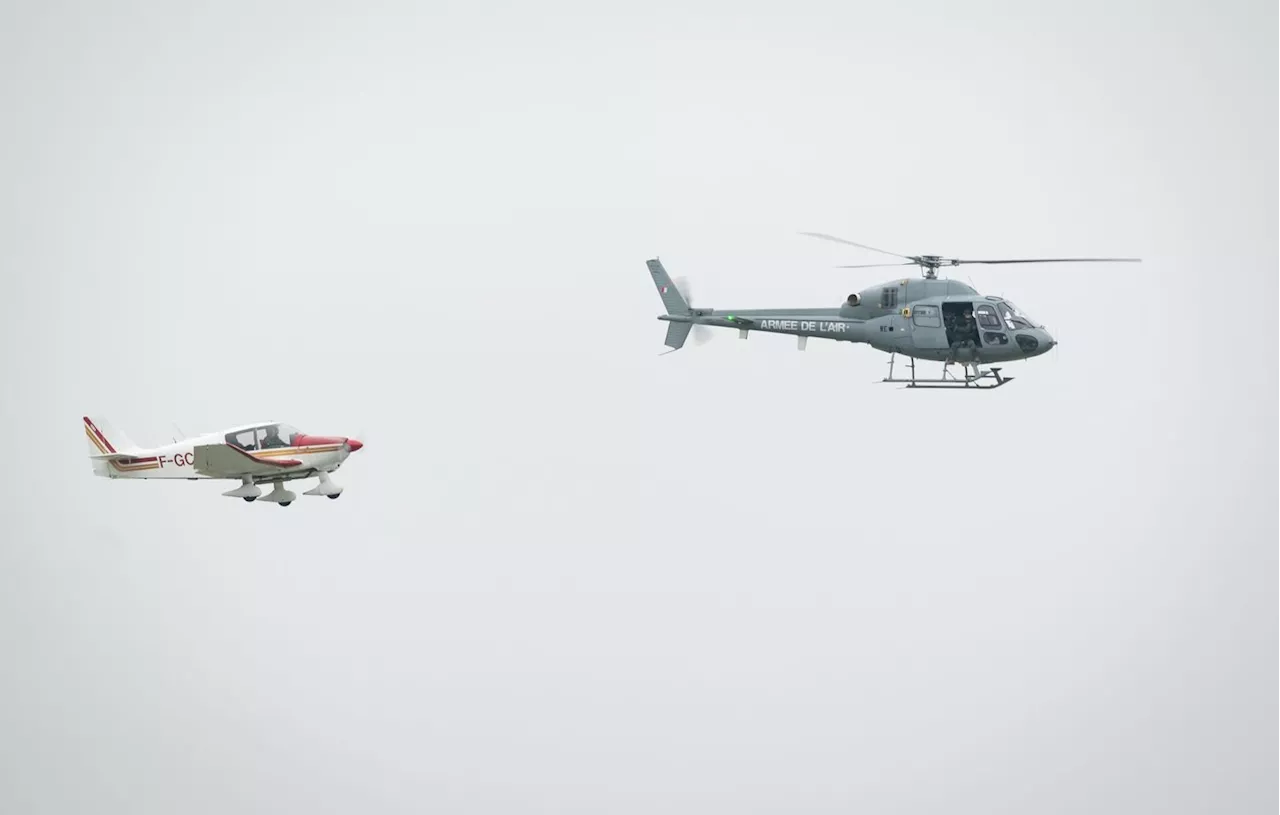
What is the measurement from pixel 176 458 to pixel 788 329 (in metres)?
18.6

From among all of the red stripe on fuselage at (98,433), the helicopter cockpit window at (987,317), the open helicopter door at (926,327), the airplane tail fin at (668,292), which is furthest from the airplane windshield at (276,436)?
the helicopter cockpit window at (987,317)

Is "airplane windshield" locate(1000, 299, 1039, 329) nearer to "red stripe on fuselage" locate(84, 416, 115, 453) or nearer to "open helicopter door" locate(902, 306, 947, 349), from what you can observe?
"open helicopter door" locate(902, 306, 947, 349)

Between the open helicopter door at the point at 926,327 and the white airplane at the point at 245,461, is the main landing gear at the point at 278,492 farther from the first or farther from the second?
the open helicopter door at the point at 926,327

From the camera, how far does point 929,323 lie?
1789 inches

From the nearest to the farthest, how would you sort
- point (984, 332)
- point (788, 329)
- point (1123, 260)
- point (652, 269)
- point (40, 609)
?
1. point (1123, 260)
2. point (984, 332)
3. point (788, 329)
4. point (652, 269)
5. point (40, 609)

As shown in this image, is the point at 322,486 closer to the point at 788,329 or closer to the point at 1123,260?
→ the point at 788,329

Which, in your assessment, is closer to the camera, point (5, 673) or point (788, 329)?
point (788, 329)

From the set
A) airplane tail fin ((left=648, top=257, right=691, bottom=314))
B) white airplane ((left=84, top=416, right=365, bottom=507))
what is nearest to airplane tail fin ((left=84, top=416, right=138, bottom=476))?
white airplane ((left=84, top=416, right=365, bottom=507))

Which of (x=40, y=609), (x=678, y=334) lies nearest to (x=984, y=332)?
(x=678, y=334)

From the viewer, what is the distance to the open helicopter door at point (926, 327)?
148ft

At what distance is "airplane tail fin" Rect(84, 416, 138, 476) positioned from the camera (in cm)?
4516

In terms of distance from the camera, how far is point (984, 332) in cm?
4444

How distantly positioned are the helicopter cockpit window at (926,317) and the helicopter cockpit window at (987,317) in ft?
3.96

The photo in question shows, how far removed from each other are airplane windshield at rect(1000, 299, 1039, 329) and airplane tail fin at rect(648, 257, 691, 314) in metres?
11.1
